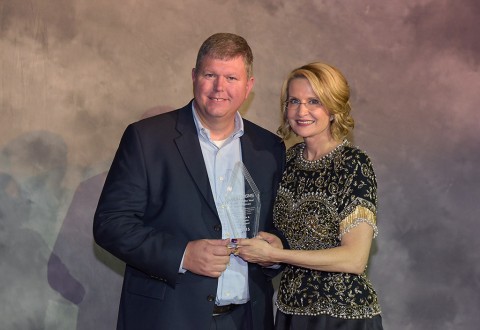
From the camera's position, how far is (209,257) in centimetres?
266

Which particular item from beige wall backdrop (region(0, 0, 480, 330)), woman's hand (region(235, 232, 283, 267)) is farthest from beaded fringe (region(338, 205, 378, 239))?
beige wall backdrop (region(0, 0, 480, 330))

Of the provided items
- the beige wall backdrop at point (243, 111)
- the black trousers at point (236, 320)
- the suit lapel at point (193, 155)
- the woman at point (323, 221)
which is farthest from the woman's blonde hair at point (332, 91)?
the beige wall backdrop at point (243, 111)

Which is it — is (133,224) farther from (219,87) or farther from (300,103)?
(300,103)

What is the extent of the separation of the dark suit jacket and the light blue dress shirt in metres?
0.05

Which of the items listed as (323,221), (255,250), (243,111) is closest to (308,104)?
(323,221)

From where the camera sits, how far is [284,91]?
3010 mm

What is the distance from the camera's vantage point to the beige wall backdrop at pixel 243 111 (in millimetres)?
3943

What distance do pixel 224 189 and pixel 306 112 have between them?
44cm

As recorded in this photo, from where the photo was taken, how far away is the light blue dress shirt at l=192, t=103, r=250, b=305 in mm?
2863

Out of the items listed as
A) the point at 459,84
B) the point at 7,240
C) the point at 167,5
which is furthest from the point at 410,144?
the point at 7,240

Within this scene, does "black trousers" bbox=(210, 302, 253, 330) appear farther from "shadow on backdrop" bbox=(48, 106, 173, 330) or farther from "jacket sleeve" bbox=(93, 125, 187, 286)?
"shadow on backdrop" bbox=(48, 106, 173, 330)

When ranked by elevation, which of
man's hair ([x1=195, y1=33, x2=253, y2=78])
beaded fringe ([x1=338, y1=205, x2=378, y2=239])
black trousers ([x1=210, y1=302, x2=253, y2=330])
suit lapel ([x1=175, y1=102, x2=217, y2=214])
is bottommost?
black trousers ([x1=210, y1=302, x2=253, y2=330])

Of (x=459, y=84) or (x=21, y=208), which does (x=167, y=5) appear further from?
(x=459, y=84)

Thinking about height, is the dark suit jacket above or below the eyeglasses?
below
